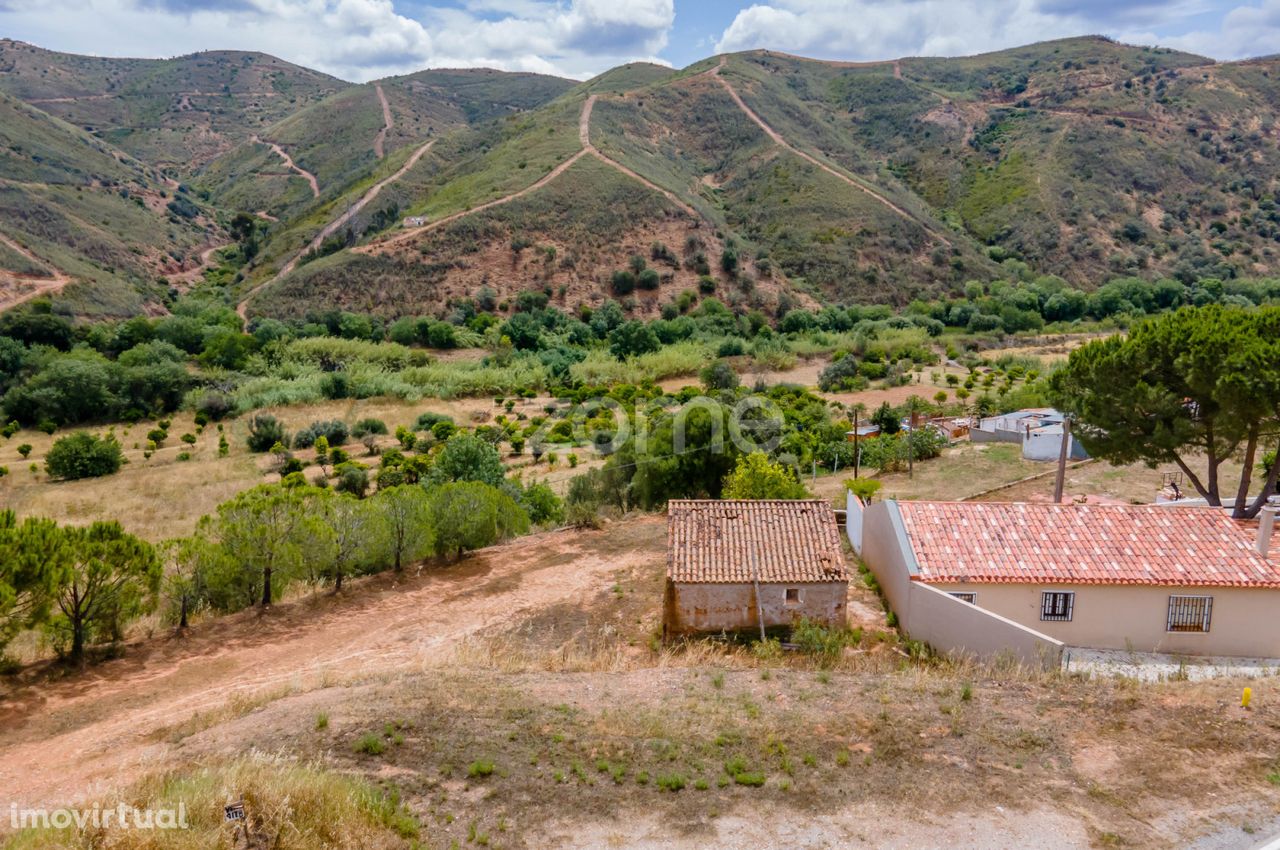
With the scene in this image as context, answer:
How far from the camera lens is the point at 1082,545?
43.2ft

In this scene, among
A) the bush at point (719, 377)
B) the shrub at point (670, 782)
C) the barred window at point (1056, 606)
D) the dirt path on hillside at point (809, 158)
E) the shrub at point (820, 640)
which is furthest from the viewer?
the dirt path on hillside at point (809, 158)

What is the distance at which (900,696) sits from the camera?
9773 millimetres

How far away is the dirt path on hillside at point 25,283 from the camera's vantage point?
50812 mm

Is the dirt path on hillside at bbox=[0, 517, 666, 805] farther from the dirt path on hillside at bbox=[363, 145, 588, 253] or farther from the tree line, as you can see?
the dirt path on hillside at bbox=[363, 145, 588, 253]

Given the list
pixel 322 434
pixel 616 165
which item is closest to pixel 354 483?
pixel 322 434

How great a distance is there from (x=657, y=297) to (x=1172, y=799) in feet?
179

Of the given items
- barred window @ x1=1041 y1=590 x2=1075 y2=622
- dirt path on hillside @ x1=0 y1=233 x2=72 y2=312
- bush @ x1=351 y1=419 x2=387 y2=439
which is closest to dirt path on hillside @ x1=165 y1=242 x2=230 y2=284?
dirt path on hillside @ x1=0 y1=233 x2=72 y2=312

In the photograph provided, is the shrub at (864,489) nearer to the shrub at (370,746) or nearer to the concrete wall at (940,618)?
the concrete wall at (940,618)

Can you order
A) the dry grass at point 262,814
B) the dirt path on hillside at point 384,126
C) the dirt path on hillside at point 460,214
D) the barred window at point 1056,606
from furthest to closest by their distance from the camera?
the dirt path on hillside at point 384,126 → the dirt path on hillside at point 460,214 → the barred window at point 1056,606 → the dry grass at point 262,814

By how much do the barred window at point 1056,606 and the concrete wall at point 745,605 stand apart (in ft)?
9.91

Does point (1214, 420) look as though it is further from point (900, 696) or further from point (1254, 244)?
point (1254, 244)

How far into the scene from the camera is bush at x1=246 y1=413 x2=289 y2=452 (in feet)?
118

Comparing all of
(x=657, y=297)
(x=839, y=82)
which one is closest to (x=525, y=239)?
(x=657, y=297)

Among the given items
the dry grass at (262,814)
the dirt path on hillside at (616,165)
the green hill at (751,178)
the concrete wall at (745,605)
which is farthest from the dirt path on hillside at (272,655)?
the dirt path on hillside at (616,165)
